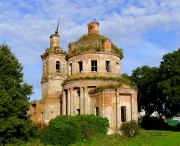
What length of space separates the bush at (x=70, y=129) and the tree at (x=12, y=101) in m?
1.94

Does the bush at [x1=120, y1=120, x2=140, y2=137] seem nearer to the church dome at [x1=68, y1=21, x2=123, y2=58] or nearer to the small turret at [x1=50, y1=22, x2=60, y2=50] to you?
the church dome at [x1=68, y1=21, x2=123, y2=58]

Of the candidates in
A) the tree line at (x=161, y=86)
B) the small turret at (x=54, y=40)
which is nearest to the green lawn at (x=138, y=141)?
the tree line at (x=161, y=86)

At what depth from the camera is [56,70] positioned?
186ft

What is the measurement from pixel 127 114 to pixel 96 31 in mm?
11439

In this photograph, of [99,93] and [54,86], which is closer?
[99,93]

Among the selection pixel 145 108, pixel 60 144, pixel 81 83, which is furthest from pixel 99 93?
pixel 145 108

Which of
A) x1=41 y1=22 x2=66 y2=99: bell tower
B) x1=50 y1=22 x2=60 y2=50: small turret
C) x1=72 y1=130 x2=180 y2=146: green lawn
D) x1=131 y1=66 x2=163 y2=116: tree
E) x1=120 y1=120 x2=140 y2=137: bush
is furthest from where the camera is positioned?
x1=50 y1=22 x2=60 y2=50: small turret

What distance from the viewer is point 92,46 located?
3791 centimetres

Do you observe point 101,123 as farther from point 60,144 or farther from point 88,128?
point 60,144

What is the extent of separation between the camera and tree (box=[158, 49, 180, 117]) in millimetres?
38875

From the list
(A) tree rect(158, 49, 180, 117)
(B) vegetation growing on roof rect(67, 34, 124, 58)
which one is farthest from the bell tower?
(A) tree rect(158, 49, 180, 117)

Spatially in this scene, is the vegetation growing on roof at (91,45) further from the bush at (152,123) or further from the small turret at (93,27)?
the bush at (152,123)

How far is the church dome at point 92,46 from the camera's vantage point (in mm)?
37781

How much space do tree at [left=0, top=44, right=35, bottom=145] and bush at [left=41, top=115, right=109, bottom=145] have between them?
6.36 feet
